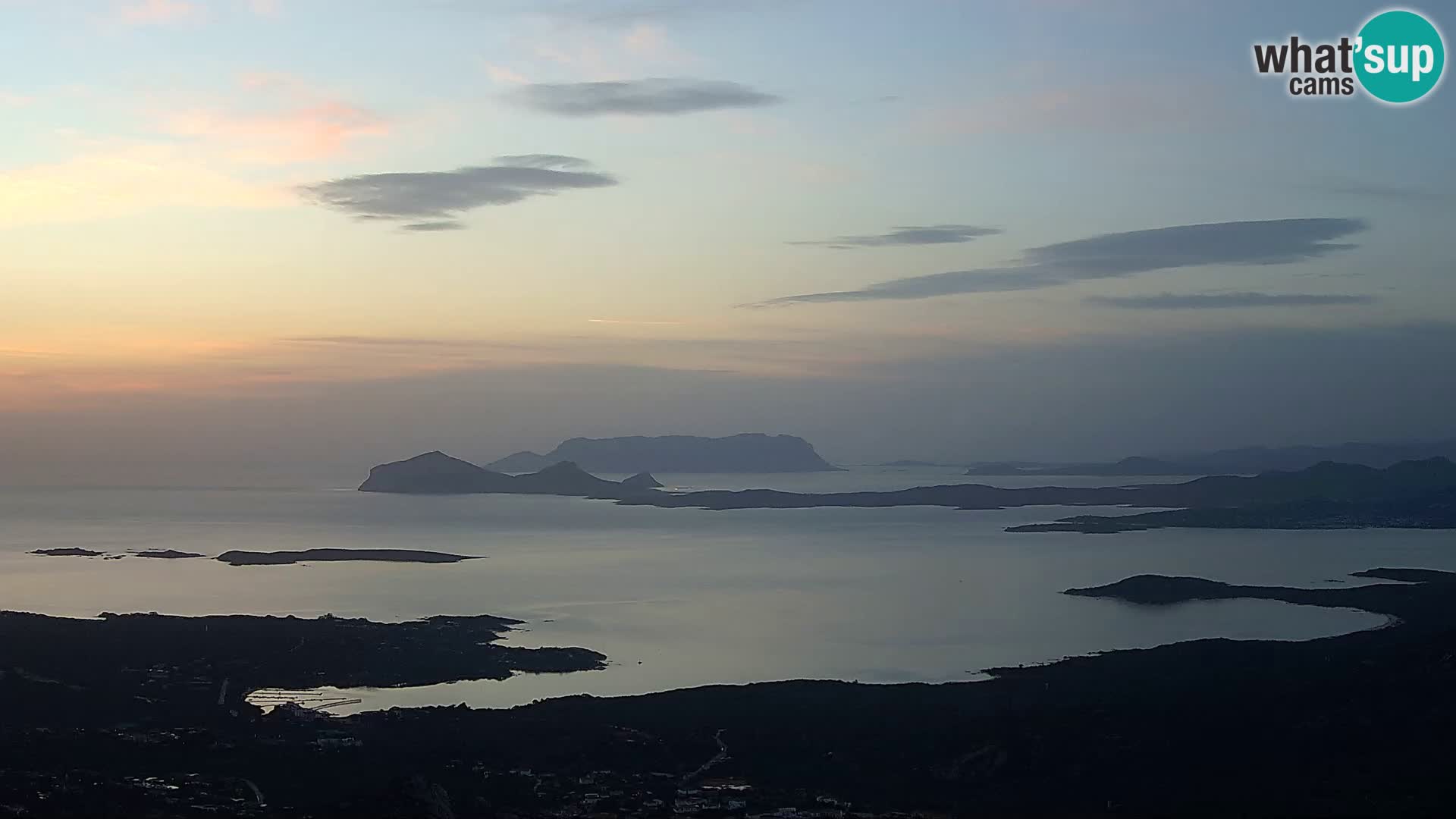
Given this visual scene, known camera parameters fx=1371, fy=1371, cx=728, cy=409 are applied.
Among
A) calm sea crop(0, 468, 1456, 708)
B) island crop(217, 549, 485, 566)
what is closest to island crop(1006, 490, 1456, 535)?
calm sea crop(0, 468, 1456, 708)

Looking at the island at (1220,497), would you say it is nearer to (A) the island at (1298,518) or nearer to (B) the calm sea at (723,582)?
(A) the island at (1298,518)

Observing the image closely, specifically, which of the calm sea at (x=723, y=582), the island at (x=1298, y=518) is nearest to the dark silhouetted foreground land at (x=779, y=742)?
the calm sea at (x=723, y=582)

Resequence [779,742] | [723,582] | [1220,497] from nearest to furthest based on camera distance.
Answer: [779,742]
[723,582]
[1220,497]

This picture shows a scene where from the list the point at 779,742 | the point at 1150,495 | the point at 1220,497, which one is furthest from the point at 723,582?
the point at 1150,495

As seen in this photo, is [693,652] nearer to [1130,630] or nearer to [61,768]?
[1130,630]

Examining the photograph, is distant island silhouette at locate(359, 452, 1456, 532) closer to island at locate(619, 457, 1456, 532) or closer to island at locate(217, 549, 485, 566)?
island at locate(619, 457, 1456, 532)

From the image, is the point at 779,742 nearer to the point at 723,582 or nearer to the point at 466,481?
the point at 723,582
